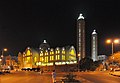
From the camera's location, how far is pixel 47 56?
15862 cm

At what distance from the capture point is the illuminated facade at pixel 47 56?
14750 cm

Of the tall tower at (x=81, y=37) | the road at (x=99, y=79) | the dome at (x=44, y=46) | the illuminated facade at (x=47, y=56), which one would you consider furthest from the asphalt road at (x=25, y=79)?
the tall tower at (x=81, y=37)

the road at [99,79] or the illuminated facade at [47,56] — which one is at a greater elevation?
the illuminated facade at [47,56]

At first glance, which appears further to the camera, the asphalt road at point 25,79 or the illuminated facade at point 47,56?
the illuminated facade at point 47,56

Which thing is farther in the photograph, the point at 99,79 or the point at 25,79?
the point at 25,79

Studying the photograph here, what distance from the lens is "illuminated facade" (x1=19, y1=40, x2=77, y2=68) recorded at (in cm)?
14750

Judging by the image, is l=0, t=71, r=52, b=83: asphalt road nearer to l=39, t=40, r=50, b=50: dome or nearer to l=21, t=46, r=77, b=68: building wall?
l=21, t=46, r=77, b=68: building wall

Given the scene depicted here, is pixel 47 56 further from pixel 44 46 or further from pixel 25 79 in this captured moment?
pixel 25 79

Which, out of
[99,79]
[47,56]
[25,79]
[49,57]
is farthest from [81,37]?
[25,79]

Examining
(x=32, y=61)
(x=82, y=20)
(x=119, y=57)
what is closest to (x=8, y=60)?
(x=32, y=61)

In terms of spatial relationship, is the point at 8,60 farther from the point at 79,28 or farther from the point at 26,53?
the point at 79,28

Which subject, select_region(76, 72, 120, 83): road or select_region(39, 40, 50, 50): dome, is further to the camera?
select_region(39, 40, 50, 50): dome

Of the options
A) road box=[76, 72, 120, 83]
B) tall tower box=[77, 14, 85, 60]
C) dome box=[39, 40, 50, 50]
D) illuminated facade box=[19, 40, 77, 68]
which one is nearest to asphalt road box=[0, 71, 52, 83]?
road box=[76, 72, 120, 83]

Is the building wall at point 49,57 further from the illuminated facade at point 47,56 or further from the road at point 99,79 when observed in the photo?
the road at point 99,79
